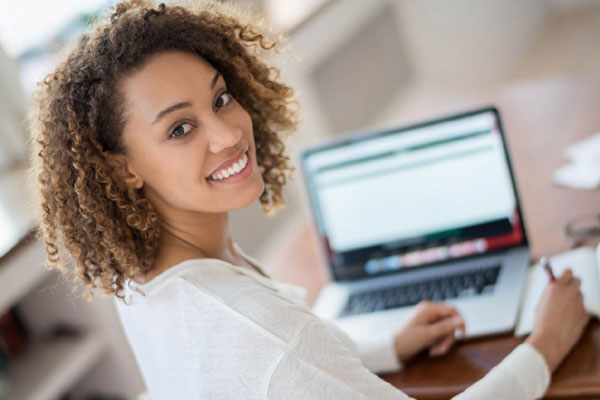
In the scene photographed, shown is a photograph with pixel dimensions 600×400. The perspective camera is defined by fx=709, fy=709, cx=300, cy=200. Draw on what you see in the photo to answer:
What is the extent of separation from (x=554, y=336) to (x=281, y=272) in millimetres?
745

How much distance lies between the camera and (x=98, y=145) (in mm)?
1030

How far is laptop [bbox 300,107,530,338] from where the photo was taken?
1415 mm

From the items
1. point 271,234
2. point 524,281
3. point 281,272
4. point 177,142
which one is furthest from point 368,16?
point 177,142

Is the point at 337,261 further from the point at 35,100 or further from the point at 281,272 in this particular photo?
the point at 35,100

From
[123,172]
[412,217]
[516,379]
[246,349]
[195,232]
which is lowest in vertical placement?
[516,379]

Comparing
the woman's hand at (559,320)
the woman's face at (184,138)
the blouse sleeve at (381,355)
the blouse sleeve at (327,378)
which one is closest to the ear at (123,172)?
the woman's face at (184,138)

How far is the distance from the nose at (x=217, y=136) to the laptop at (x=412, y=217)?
0.51 meters

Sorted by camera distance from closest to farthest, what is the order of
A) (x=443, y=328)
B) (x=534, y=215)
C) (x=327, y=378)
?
(x=327, y=378)
(x=443, y=328)
(x=534, y=215)

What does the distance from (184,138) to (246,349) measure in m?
0.32

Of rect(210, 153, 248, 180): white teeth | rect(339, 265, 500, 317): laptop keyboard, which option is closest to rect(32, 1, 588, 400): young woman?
rect(210, 153, 248, 180): white teeth

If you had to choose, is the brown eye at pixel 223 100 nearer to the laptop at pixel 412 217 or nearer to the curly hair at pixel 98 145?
the curly hair at pixel 98 145

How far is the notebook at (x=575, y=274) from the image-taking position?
1.18m

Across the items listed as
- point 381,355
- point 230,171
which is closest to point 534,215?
point 381,355

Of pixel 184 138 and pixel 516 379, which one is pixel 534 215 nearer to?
pixel 516 379
